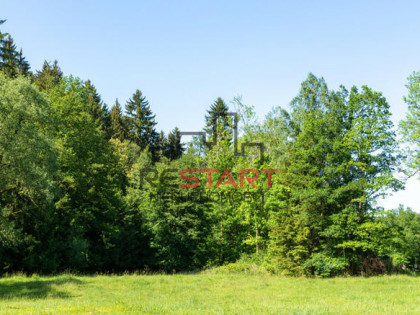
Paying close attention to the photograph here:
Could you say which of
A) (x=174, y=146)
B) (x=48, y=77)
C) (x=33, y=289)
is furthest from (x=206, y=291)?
(x=174, y=146)

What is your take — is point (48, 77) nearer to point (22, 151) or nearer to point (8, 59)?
point (8, 59)

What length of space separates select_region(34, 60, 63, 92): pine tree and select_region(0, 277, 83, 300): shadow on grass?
74.5 ft

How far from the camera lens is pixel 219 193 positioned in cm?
4191

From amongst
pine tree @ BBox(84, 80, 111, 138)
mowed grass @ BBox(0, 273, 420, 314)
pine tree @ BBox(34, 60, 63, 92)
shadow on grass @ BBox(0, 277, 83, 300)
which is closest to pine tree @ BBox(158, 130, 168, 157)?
pine tree @ BBox(84, 80, 111, 138)

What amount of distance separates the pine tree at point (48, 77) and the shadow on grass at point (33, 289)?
22.7 meters

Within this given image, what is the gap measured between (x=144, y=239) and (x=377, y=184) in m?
27.7

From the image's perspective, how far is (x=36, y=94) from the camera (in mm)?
22781

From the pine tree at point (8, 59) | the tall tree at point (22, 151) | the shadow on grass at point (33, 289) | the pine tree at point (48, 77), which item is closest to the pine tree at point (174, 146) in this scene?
the pine tree at point (48, 77)

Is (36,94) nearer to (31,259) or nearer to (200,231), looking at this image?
(31,259)

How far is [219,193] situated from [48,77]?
2521cm

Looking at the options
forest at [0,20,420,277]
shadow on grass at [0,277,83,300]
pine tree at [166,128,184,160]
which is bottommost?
shadow on grass at [0,277,83,300]

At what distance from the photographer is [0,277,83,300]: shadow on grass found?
57.9ft

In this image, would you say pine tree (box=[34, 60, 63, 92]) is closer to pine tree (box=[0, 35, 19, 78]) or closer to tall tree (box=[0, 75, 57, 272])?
pine tree (box=[0, 35, 19, 78])

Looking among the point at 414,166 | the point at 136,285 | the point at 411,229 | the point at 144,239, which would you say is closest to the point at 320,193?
the point at 414,166
